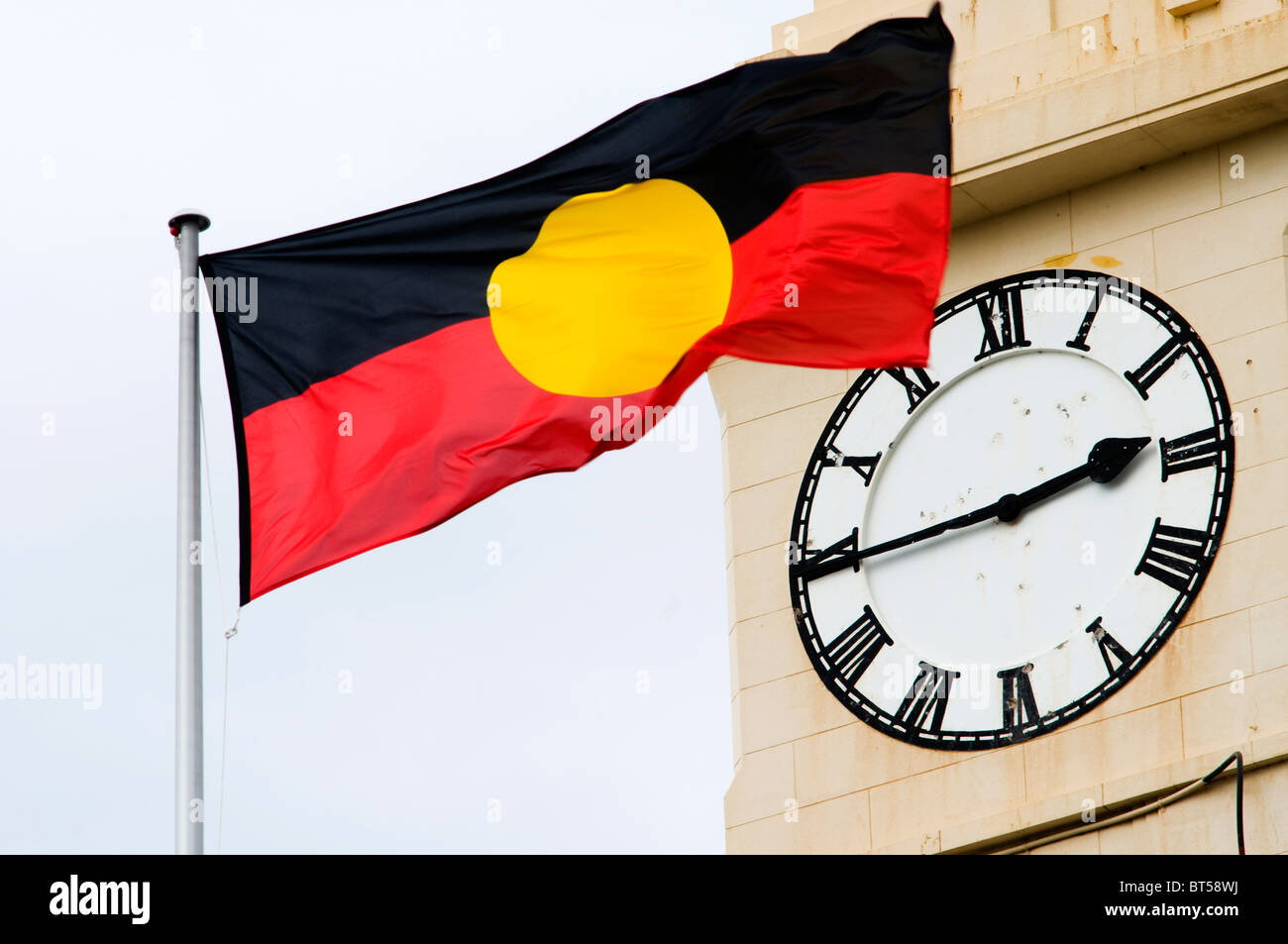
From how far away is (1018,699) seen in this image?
19.3 metres

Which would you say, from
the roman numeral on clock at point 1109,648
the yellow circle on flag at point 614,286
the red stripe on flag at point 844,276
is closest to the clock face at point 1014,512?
the roman numeral on clock at point 1109,648

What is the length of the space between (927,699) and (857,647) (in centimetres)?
64

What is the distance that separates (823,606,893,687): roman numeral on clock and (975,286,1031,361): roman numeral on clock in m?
1.79

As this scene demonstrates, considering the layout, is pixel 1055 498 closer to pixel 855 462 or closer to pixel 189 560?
pixel 855 462

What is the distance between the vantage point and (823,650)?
799 inches

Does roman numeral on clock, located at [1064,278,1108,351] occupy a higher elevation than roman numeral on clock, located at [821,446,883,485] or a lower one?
higher

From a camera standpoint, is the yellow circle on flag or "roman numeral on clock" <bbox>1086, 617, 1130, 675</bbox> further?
"roman numeral on clock" <bbox>1086, 617, 1130, 675</bbox>

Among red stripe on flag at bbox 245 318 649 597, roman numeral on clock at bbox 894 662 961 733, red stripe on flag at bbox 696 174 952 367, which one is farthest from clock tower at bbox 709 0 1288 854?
red stripe on flag at bbox 245 318 649 597

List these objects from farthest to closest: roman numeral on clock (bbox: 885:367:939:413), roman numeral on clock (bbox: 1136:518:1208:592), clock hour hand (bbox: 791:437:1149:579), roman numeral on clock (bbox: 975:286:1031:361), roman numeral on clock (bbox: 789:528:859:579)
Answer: roman numeral on clock (bbox: 885:367:939:413), roman numeral on clock (bbox: 789:528:859:579), roman numeral on clock (bbox: 975:286:1031:361), clock hour hand (bbox: 791:437:1149:579), roman numeral on clock (bbox: 1136:518:1208:592)

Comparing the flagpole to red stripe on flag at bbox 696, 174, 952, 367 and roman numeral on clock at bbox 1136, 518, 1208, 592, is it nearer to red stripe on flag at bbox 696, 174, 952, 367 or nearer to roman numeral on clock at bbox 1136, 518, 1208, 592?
red stripe on flag at bbox 696, 174, 952, 367

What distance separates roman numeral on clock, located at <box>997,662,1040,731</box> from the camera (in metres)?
19.3

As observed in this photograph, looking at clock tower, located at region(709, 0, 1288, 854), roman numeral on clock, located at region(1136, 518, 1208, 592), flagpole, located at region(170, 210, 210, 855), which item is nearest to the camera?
flagpole, located at region(170, 210, 210, 855)

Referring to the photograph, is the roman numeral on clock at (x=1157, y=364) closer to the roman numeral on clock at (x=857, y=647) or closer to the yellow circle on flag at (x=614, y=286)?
the roman numeral on clock at (x=857, y=647)

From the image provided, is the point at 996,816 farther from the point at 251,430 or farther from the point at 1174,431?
the point at 251,430
